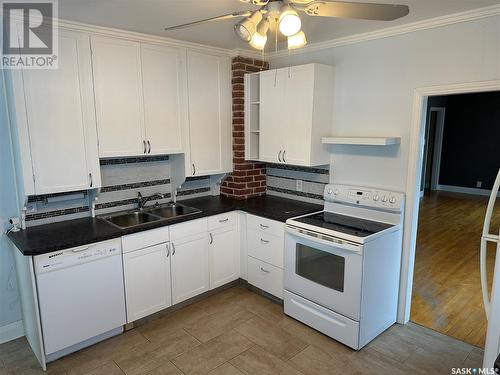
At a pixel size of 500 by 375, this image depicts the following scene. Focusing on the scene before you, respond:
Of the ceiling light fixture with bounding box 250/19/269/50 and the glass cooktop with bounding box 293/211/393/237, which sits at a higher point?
the ceiling light fixture with bounding box 250/19/269/50

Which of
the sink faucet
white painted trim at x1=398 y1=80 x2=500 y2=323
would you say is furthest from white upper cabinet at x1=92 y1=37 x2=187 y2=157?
white painted trim at x1=398 y1=80 x2=500 y2=323

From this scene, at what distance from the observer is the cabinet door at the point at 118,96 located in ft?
9.00

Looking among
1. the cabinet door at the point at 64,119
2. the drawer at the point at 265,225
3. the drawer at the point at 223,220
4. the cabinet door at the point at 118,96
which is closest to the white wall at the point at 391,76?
the drawer at the point at 265,225

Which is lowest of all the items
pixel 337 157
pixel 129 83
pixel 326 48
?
pixel 337 157

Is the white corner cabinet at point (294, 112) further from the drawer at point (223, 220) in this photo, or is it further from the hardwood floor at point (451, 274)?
the hardwood floor at point (451, 274)

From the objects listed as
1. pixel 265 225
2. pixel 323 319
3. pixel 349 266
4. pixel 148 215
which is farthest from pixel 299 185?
pixel 148 215

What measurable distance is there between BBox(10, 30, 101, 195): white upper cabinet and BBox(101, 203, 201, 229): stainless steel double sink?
0.46m

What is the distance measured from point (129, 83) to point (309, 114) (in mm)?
1608

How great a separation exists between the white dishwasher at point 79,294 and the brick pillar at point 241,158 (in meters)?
1.53

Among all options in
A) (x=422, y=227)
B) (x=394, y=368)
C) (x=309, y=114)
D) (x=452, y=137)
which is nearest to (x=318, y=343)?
(x=394, y=368)

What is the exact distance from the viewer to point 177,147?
3.28 m

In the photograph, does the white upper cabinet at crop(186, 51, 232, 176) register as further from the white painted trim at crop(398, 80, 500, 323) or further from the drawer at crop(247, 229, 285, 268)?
the white painted trim at crop(398, 80, 500, 323)

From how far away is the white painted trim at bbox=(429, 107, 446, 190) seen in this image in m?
8.10

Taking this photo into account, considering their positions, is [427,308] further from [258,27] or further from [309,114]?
[258,27]
